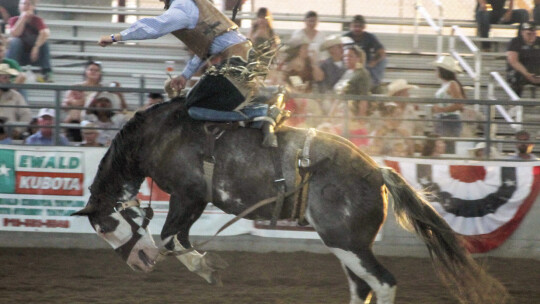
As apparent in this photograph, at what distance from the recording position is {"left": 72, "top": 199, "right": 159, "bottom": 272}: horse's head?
5.35 metres

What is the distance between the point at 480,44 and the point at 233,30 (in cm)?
668

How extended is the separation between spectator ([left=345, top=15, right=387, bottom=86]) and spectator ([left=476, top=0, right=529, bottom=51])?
2.08m

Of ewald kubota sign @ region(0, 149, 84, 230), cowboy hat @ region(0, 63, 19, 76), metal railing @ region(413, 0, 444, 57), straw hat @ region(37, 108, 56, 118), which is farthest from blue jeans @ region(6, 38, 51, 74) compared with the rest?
metal railing @ region(413, 0, 444, 57)

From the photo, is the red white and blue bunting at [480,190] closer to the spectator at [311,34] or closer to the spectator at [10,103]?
the spectator at [311,34]

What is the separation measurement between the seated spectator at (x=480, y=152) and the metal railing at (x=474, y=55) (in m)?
1.58

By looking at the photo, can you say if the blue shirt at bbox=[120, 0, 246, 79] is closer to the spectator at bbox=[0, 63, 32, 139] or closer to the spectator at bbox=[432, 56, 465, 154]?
the spectator at bbox=[432, 56, 465, 154]

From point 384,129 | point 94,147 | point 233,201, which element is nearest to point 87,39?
point 94,147

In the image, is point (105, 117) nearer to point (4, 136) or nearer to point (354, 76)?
point (4, 136)

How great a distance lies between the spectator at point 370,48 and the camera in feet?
31.8

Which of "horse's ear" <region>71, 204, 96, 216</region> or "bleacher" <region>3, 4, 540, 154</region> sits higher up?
"bleacher" <region>3, 4, 540, 154</region>

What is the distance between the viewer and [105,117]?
8531 mm

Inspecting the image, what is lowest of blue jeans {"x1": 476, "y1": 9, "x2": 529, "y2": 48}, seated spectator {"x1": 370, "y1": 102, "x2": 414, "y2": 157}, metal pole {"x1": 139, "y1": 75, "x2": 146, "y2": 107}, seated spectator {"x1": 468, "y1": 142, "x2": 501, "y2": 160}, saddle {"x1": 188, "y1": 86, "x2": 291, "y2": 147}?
seated spectator {"x1": 468, "y1": 142, "x2": 501, "y2": 160}

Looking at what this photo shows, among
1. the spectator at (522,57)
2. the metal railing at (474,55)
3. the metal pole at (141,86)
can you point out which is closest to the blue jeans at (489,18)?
the metal railing at (474,55)

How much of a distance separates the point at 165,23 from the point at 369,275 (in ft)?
6.65
